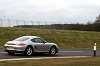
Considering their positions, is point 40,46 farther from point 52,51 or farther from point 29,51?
point 52,51

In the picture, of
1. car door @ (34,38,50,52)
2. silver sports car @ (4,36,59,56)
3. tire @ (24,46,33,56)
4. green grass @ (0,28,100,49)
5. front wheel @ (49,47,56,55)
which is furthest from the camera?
green grass @ (0,28,100,49)

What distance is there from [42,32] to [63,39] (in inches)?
209

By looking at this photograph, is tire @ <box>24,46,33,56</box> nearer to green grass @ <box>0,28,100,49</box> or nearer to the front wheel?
the front wheel

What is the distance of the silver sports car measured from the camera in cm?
1792

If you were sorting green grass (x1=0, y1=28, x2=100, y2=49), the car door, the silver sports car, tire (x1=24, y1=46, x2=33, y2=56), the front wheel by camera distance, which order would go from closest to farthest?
the silver sports car, tire (x1=24, y1=46, x2=33, y2=56), the car door, the front wheel, green grass (x1=0, y1=28, x2=100, y2=49)

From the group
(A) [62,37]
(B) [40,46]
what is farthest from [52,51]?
(A) [62,37]

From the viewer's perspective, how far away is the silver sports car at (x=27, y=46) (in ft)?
58.8

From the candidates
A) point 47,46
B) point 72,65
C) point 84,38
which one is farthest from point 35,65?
point 84,38

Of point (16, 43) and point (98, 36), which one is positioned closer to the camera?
point (16, 43)

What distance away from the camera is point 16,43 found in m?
18.0

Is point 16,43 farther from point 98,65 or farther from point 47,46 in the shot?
point 98,65

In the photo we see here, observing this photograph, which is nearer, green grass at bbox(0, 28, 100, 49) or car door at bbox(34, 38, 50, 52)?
car door at bbox(34, 38, 50, 52)

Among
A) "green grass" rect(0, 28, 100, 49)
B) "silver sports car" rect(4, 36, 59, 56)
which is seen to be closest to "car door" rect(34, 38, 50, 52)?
"silver sports car" rect(4, 36, 59, 56)

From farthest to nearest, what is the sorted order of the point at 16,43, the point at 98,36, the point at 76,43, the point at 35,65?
the point at 98,36
the point at 76,43
the point at 16,43
the point at 35,65
